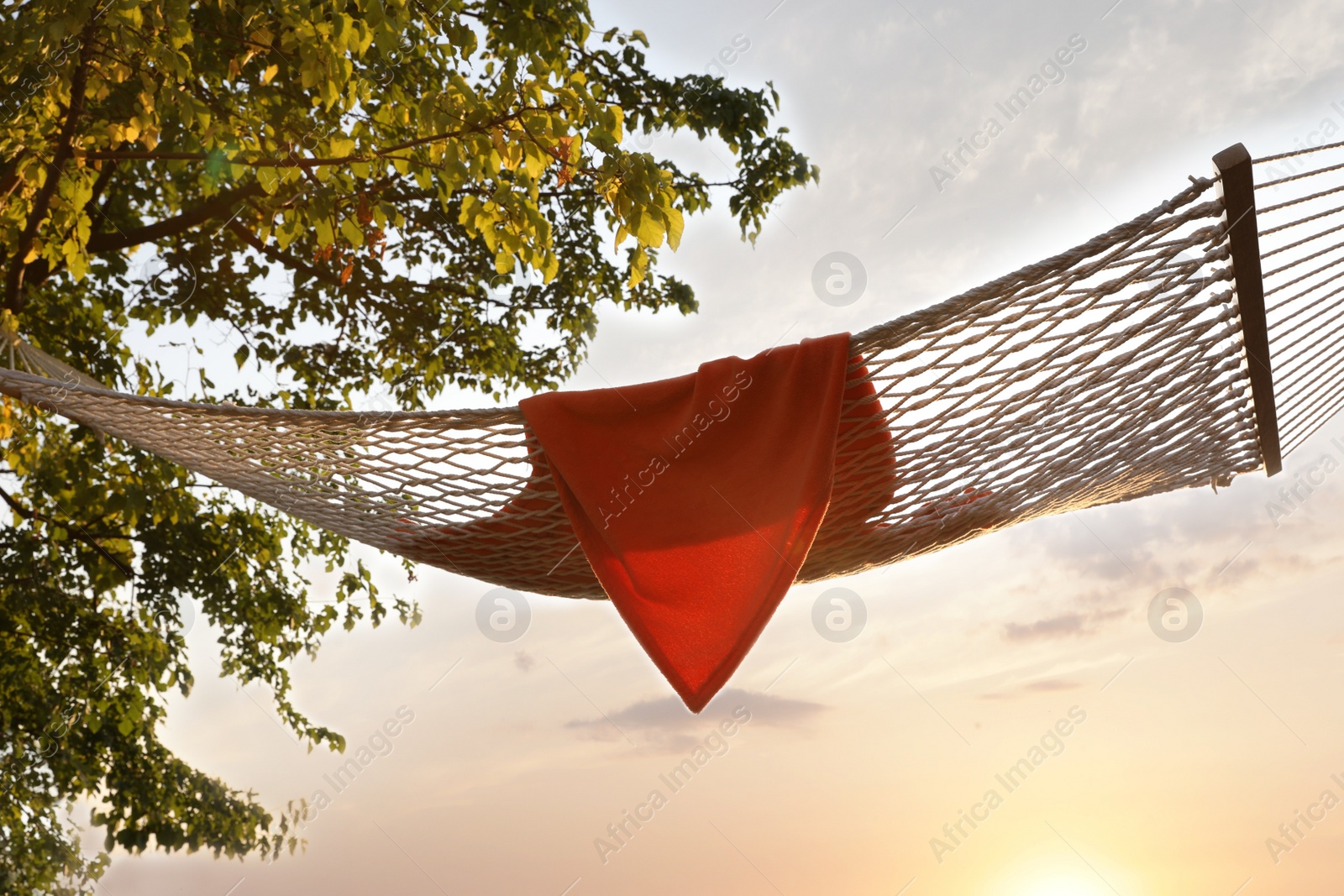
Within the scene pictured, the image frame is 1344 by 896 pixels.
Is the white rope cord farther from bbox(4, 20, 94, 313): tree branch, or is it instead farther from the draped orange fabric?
bbox(4, 20, 94, 313): tree branch

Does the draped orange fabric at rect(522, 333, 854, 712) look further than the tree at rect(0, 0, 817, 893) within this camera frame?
No

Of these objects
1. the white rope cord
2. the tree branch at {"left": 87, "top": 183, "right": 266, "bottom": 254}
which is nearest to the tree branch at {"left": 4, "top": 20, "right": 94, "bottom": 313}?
the tree branch at {"left": 87, "top": 183, "right": 266, "bottom": 254}

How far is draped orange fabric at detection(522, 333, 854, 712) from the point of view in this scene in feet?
4.28

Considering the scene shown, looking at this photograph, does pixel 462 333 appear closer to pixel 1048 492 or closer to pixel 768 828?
pixel 768 828

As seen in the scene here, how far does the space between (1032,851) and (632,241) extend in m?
2.96

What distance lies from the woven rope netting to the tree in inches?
20.3

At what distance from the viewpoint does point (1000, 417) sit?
136cm

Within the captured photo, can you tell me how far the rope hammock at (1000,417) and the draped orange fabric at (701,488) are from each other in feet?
0.22

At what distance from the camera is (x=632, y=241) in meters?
3.66

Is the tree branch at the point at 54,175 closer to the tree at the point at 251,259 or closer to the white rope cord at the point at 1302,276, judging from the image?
the tree at the point at 251,259

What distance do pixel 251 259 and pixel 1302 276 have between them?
3.21 m

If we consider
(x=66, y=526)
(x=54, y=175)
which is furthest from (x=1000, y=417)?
(x=66, y=526)

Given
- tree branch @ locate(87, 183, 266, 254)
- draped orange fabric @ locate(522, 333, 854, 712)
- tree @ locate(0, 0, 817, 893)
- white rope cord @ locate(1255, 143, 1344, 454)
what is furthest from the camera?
tree branch @ locate(87, 183, 266, 254)

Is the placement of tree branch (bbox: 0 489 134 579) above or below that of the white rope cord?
below
